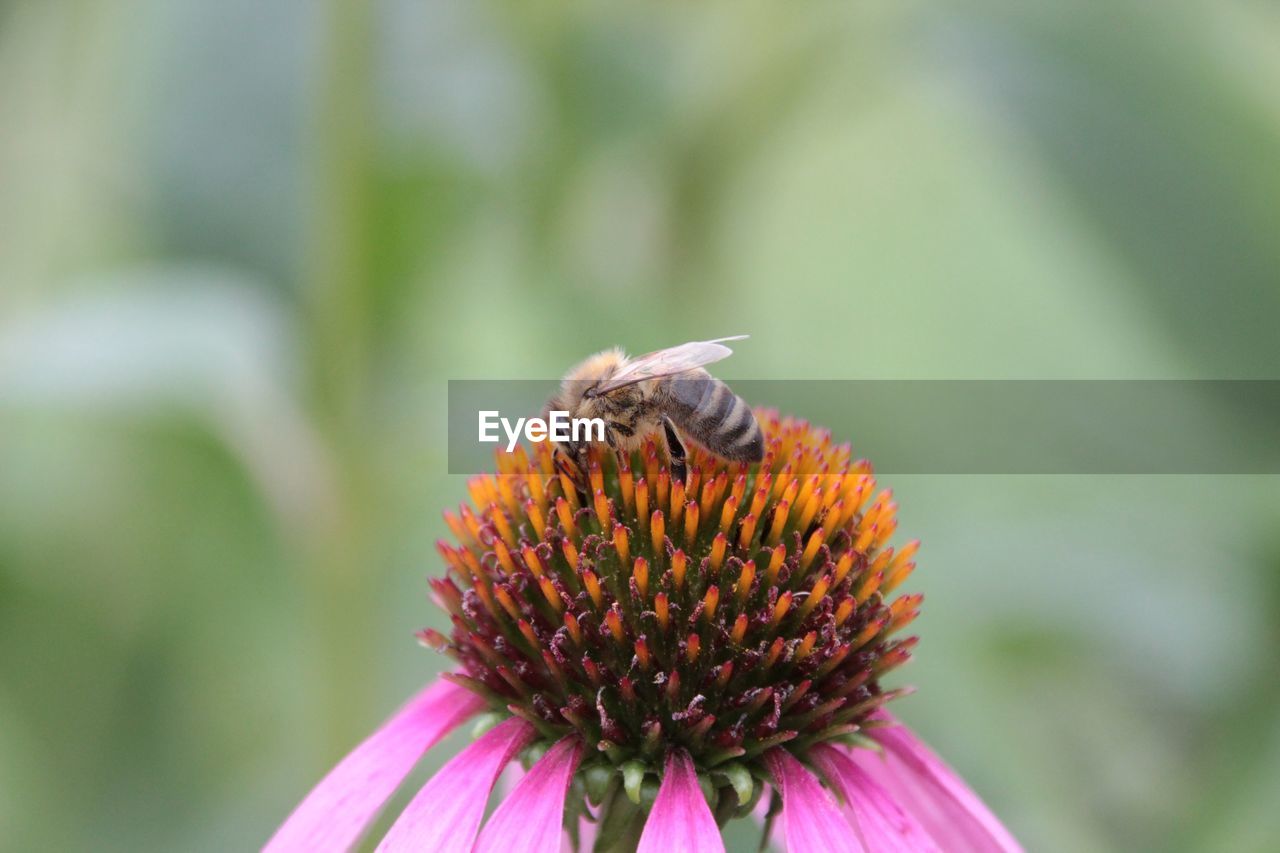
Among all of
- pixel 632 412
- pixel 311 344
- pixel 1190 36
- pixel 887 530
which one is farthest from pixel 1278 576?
pixel 311 344

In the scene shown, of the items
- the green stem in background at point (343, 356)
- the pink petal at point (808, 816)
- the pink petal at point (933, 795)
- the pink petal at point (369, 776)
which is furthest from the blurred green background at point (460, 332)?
the pink petal at point (808, 816)

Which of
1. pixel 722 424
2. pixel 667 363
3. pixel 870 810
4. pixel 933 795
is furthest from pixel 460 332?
pixel 870 810

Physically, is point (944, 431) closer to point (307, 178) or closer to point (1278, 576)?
point (1278, 576)

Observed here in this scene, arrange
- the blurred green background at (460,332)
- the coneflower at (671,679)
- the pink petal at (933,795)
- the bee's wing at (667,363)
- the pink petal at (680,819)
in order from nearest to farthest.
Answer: the pink petal at (680,819) < the coneflower at (671,679) < the pink petal at (933,795) < the bee's wing at (667,363) < the blurred green background at (460,332)

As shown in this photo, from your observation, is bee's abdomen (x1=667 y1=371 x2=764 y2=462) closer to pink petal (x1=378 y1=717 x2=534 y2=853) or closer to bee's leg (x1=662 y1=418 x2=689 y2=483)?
bee's leg (x1=662 y1=418 x2=689 y2=483)

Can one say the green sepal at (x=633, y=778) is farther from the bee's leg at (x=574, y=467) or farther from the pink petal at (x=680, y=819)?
the bee's leg at (x=574, y=467)

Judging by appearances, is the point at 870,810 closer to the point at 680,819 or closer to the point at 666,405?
the point at 680,819
